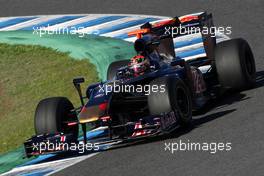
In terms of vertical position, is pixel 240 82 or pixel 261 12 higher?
pixel 261 12

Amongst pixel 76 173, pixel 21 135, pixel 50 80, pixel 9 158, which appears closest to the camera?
pixel 76 173

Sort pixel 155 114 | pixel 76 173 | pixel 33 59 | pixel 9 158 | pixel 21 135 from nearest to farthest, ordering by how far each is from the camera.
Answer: pixel 76 173
pixel 155 114
pixel 9 158
pixel 21 135
pixel 33 59

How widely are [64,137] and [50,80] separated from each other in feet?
19.2

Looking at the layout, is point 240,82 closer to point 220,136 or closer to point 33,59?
point 220,136

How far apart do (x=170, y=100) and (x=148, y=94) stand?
14.9 inches

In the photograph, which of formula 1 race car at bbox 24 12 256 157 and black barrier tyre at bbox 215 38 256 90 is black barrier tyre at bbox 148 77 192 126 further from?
black barrier tyre at bbox 215 38 256 90

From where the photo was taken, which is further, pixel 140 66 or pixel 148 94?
pixel 140 66

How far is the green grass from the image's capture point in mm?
15156

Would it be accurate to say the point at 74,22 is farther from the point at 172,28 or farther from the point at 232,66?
the point at 232,66

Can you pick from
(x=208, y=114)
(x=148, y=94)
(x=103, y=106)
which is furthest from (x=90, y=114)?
(x=208, y=114)

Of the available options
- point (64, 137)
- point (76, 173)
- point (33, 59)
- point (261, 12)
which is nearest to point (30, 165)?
point (64, 137)

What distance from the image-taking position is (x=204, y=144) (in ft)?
34.5

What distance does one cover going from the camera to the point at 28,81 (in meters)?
17.5

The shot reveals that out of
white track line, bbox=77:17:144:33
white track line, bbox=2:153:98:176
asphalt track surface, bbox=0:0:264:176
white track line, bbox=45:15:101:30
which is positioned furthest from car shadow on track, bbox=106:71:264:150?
white track line, bbox=45:15:101:30
